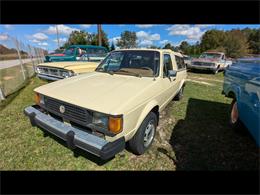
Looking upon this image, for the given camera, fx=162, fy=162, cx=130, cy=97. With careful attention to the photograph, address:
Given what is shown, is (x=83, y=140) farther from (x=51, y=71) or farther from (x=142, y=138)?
(x=51, y=71)

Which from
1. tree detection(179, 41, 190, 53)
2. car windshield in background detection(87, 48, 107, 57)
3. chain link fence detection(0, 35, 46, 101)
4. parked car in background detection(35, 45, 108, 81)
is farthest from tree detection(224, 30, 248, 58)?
chain link fence detection(0, 35, 46, 101)

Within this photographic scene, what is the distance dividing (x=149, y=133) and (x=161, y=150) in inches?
15.0

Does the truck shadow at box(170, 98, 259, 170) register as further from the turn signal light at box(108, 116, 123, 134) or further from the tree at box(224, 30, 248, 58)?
the tree at box(224, 30, 248, 58)

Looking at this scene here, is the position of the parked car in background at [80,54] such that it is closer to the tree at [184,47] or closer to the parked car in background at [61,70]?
the parked car in background at [61,70]

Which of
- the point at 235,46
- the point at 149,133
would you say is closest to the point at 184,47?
the point at 235,46

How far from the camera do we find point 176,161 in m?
2.75

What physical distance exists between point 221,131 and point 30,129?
4.31 meters

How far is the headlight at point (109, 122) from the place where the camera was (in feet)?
6.50

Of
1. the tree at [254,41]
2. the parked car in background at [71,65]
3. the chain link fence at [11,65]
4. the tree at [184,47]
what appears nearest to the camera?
the parked car in background at [71,65]

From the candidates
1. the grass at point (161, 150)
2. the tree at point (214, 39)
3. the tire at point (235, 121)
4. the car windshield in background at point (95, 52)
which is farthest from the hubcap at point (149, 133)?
the tree at point (214, 39)

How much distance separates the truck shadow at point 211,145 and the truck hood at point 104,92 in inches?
54.1

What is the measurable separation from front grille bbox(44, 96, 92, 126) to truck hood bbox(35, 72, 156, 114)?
0.08 metres

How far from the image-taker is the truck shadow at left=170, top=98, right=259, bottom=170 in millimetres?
2717

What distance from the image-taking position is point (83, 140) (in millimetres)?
2080
